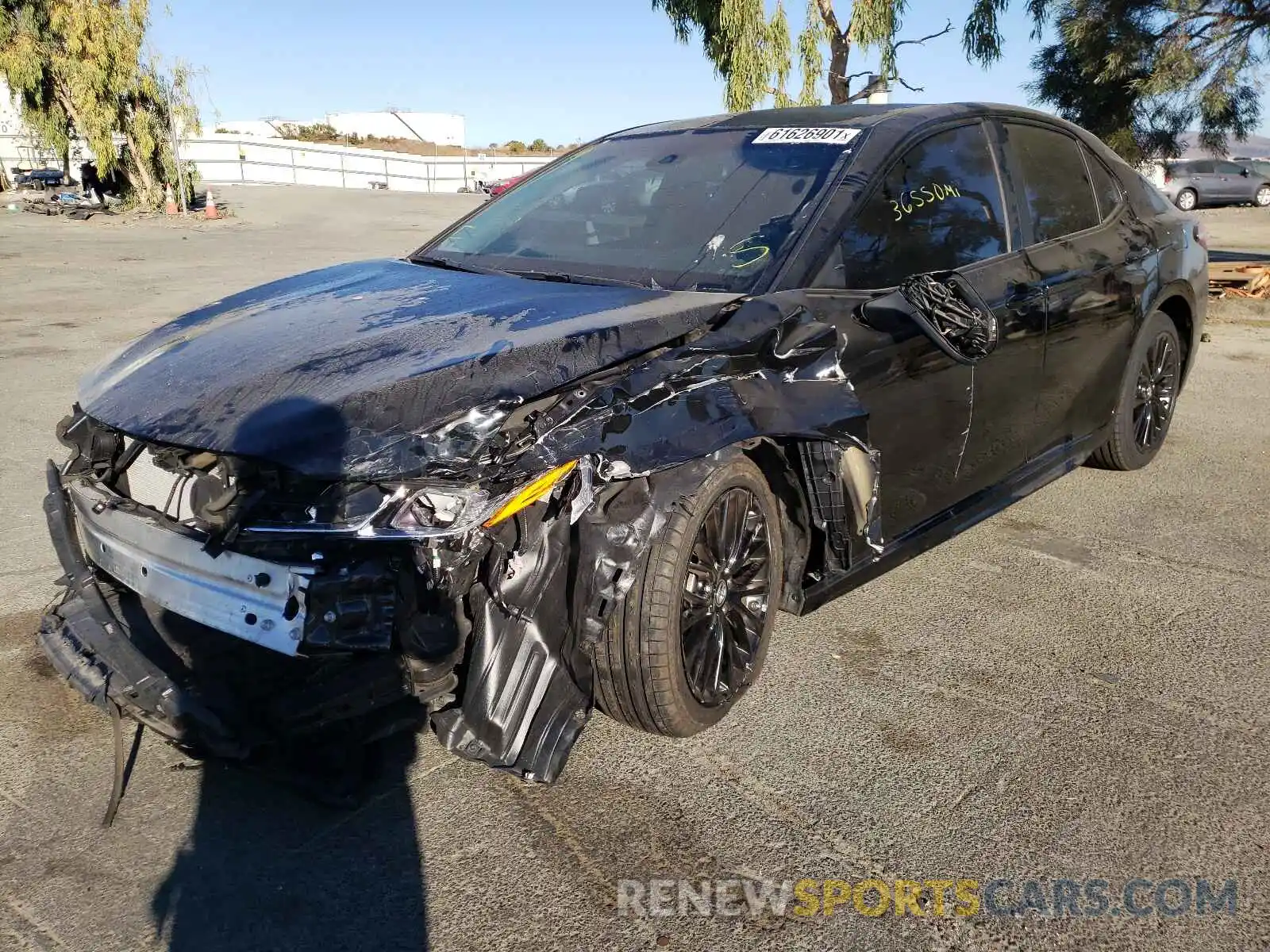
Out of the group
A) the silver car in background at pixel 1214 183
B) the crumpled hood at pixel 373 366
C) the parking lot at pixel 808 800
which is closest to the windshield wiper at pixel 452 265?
the crumpled hood at pixel 373 366

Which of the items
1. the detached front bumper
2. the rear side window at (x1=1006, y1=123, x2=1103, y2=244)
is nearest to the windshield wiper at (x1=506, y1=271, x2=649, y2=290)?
the detached front bumper

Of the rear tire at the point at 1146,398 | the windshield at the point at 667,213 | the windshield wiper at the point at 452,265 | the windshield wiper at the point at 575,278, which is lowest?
the rear tire at the point at 1146,398

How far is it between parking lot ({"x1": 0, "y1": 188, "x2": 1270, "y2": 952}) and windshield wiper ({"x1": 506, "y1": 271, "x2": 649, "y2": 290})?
137cm

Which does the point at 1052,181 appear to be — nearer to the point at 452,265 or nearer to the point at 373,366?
the point at 452,265

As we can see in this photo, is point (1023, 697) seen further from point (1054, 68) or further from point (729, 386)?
point (1054, 68)

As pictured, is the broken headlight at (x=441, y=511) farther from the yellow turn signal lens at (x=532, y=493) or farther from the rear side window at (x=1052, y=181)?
the rear side window at (x=1052, y=181)

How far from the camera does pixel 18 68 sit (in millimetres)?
25844

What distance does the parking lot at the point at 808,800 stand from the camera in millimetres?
2266

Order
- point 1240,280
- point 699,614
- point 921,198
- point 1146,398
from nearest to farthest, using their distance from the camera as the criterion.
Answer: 1. point 699,614
2. point 921,198
3. point 1146,398
4. point 1240,280

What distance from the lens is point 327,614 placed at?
7.27ft

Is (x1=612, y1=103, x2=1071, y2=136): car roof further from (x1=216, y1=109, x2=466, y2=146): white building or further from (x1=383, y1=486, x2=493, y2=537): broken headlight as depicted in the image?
(x1=216, y1=109, x2=466, y2=146): white building

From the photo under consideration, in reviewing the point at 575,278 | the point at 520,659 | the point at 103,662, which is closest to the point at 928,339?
the point at 575,278

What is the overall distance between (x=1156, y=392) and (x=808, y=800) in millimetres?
3626

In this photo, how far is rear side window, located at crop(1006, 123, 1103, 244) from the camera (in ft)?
13.4
